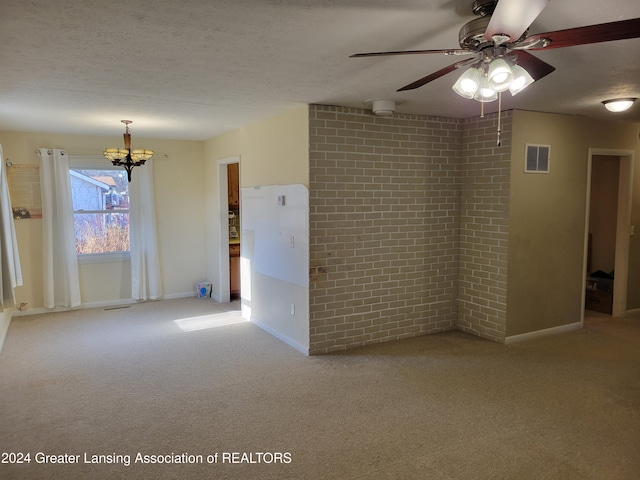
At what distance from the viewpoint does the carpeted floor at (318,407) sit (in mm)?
2553

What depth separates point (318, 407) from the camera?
3.22 meters

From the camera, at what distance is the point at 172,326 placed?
5.27 m

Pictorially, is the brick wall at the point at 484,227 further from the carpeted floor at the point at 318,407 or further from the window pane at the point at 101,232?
the window pane at the point at 101,232

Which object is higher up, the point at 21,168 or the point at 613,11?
the point at 613,11

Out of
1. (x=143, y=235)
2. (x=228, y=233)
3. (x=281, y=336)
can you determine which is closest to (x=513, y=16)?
(x=281, y=336)

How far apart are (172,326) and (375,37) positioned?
416 centimetres

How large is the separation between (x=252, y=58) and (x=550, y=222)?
3.61 metres

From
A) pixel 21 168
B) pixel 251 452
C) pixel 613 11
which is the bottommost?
pixel 251 452

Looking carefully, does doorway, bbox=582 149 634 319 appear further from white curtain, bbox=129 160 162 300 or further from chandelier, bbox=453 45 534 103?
white curtain, bbox=129 160 162 300

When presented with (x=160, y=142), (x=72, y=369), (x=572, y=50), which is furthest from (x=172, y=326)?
A: (x=572, y=50)

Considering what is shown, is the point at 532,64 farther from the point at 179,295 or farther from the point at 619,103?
the point at 179,295

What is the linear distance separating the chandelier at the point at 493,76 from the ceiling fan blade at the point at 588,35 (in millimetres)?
95

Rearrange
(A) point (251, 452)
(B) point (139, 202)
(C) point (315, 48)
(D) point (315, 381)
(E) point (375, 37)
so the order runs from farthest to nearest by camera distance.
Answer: (B) point (139, 202) < (D) point (315, 381) < (A) point (251, 452) < (C) point (315, 48) < (E) point (375, 37)

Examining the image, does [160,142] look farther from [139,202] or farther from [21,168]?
[21,168]
